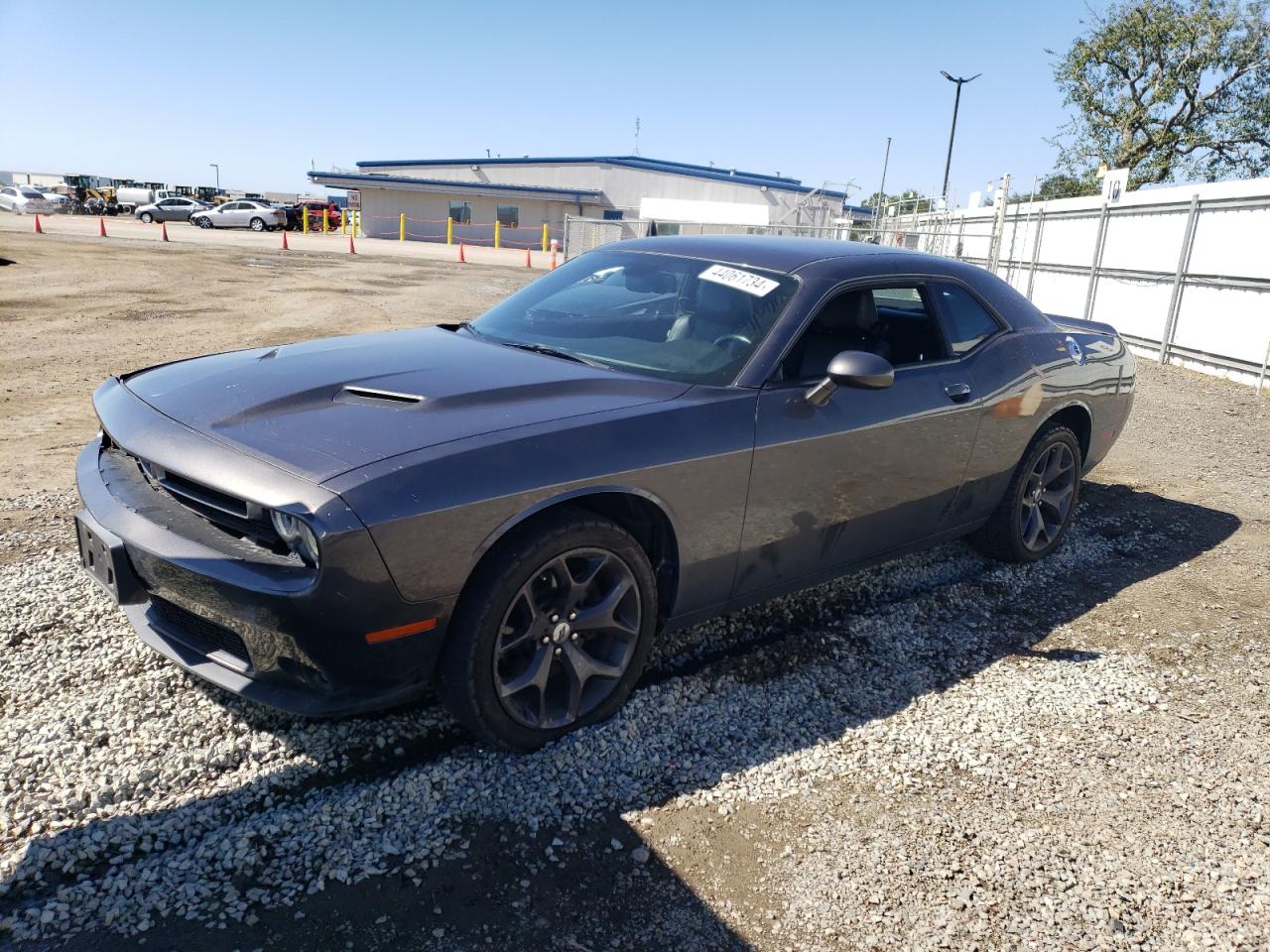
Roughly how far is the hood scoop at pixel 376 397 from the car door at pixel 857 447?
3.90ft

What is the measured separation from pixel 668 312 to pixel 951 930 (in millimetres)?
2373

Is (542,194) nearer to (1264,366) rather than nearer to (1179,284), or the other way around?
(1179,284)

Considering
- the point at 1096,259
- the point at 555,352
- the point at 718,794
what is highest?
the point at 1096,259

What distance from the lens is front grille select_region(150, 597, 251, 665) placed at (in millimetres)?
2572

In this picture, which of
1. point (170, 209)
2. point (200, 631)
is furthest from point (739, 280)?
point (170, 209)

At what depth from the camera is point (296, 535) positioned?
2416mm

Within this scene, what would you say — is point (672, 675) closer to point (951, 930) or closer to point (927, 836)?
point (927, 836)

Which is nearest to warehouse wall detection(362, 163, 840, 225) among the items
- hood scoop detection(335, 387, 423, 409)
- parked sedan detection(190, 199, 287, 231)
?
parked sedan detection(190, 199, 287, 231)

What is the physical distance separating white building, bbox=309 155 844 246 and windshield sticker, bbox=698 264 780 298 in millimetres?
45930

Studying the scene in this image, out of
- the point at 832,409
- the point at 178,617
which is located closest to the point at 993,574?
the point at 832,409

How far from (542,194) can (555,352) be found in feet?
156

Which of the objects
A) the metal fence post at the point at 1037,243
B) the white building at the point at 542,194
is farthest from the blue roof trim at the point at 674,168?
the metal fence post at the point at 1037,243

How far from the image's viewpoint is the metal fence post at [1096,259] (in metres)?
14.3

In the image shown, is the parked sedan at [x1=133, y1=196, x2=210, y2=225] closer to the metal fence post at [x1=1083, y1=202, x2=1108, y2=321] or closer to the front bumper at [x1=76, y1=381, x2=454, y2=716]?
the metal fence post at [x1=1083, y1=202, x2=1108, y2=321]
